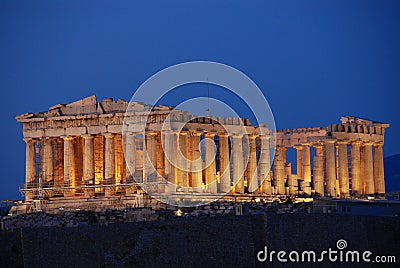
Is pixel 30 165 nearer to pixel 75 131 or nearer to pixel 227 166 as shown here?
pixel 75 131

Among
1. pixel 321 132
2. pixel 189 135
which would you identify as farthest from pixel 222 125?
pixel 321 132

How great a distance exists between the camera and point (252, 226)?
163 feet

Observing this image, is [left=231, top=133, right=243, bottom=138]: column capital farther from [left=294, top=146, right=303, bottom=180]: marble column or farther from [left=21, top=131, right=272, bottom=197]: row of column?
[left=294, top=146, right=303, bottom=180]: marble column

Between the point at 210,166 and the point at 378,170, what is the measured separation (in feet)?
53.0

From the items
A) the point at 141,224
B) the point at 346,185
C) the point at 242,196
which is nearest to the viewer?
the point at 141,224

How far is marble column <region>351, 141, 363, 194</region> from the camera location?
8200 cm

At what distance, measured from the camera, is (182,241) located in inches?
1911

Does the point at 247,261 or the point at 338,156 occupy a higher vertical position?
the point at 338,156

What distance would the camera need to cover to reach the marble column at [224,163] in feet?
253

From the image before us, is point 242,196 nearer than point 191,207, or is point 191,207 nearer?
point 191,207

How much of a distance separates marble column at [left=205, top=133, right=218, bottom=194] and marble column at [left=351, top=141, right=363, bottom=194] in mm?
12378

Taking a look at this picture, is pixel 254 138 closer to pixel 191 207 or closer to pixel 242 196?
pixel 242 196

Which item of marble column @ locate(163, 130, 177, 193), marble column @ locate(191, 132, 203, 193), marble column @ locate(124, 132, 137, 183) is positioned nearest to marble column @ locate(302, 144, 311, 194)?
marble column @ locate(191, 132, 203, 193)

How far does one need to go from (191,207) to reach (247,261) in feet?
59.4
